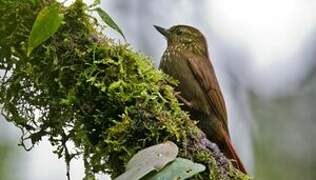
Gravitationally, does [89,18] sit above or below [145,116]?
above

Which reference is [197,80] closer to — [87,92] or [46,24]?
[87,92]

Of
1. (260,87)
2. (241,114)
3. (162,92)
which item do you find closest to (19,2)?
(162,92)

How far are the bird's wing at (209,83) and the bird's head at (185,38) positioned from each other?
18cm

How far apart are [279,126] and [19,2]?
4.30 metres

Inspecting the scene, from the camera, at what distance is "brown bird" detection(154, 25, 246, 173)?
314cm

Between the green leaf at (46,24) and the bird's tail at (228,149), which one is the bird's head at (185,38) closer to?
the bird's tail at (228,149)

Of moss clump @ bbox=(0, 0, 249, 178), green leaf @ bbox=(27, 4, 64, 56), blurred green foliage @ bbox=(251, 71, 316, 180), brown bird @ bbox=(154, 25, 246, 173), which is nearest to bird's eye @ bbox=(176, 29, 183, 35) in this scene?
brown bird @ bbox=(154, 25, 246, 173)

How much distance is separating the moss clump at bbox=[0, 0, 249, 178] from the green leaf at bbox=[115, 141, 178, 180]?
0.11 meters

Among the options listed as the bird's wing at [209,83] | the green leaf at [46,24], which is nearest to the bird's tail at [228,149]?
the bird's wing at [209,83]

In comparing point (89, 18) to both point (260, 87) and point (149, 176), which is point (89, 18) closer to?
point (149, 176)

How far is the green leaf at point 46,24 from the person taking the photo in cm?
201

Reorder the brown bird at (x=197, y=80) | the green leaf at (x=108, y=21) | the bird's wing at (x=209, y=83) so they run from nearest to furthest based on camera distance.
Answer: the green leaf at (x=108, y=21)
the brown bird at (x=197, y=80)
the bird's wing at (x=209, y=83)

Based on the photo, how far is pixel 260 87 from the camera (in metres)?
6.94

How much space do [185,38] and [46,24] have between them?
1.93 metres
